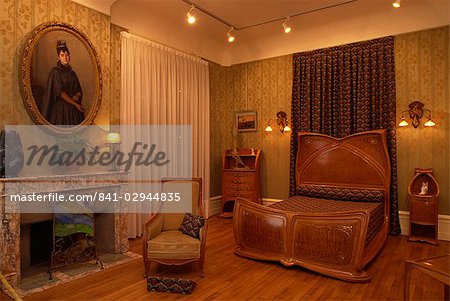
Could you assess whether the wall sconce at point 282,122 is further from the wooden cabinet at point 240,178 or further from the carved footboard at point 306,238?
the carved footboard at point 306,238

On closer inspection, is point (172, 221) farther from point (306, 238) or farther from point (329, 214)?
point (329, 214)

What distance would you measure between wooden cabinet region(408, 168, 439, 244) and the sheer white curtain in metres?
3.55

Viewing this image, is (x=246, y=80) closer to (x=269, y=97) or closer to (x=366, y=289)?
(x=269, y=97)

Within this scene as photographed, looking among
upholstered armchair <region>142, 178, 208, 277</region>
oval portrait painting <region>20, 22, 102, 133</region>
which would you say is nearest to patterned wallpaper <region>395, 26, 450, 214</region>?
upholstered armchair <region>142, 178, 208, 277</region>

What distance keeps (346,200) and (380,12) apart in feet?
10.2

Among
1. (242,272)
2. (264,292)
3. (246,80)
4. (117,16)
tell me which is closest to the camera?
(264,292)

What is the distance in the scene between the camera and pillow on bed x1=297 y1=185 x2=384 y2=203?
4579 millimetres

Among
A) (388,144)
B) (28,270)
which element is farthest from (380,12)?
(28,270)

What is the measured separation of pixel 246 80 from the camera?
658 centimetres

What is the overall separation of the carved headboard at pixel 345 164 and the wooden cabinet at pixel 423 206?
0.40 meters

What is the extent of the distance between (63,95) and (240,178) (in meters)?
3.43

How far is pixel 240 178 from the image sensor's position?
19.6 feet

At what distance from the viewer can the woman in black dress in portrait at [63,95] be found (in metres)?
3.57

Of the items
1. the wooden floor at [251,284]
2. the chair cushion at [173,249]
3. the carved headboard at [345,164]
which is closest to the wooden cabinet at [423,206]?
the carved headboard at [345,164]
